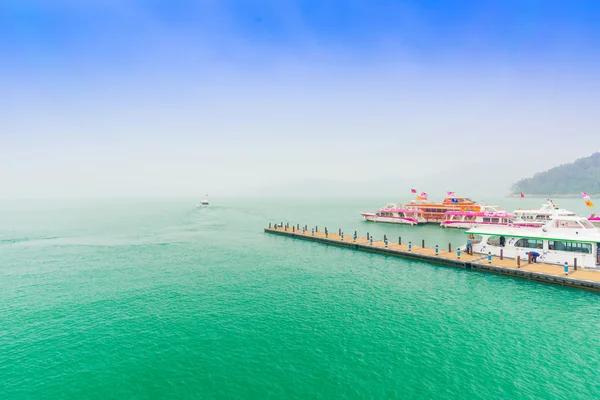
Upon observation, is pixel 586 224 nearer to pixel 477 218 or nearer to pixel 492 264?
pixel 492 264

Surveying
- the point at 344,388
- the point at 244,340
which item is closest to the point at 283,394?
the point at 344,388

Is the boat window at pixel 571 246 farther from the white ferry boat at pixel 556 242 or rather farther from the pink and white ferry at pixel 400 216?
the pink and white ferry at pixel 400 216

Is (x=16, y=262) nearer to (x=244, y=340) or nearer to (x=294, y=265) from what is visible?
(x=294, y=265)

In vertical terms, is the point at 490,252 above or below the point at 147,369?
above

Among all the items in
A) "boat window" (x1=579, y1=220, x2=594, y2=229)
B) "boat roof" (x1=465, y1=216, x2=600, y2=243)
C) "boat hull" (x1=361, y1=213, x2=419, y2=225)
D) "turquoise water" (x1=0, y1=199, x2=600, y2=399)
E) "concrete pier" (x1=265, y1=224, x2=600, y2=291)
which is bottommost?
"turquoise water" (x1=0, y1=199, x2=600, y2=399)

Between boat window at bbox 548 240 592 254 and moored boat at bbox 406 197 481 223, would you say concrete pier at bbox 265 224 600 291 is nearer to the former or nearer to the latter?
boat window at bbox 548 240 592 254

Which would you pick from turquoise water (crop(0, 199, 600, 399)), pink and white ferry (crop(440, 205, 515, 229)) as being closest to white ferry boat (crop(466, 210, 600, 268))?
turquoise water (crop(0, 199, 600, 399))
